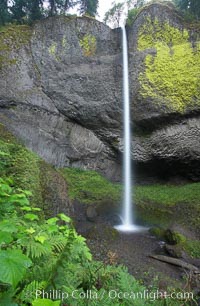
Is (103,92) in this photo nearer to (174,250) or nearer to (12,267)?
(174,250)

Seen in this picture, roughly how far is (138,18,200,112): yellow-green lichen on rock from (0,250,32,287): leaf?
36.3 feet

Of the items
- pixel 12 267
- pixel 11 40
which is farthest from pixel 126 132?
pixel 12 267

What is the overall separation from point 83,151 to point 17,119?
11.5 ft

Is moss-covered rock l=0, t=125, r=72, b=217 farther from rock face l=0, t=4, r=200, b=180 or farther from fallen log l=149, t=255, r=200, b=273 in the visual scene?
rock face l=0, t=4, r=200, b=180

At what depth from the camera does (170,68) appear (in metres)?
11.7

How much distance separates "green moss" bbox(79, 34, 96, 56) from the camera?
12781 mm

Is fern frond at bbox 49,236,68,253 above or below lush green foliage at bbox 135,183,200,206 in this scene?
below

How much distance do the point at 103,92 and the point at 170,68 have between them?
3358 mm

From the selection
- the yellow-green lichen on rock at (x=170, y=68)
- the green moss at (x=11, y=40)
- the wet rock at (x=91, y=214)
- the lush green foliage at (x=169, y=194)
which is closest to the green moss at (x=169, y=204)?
the lush green foliage at (x=169, y=194)

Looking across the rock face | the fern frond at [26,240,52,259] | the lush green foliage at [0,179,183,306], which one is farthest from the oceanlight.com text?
the rock face

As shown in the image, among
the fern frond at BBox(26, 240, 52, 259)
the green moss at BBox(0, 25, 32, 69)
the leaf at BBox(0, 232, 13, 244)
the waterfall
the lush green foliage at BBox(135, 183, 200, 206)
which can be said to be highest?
the green moss at BBox(0, 25, 32, 69)

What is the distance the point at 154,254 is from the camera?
21.2ft

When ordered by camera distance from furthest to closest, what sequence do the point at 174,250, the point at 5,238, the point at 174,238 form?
1. the point at 174,238
2. the point at 174,250
3. the point at 5,238

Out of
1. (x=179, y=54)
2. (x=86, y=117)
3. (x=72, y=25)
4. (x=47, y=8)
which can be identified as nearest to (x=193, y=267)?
(x=86, y=117)
